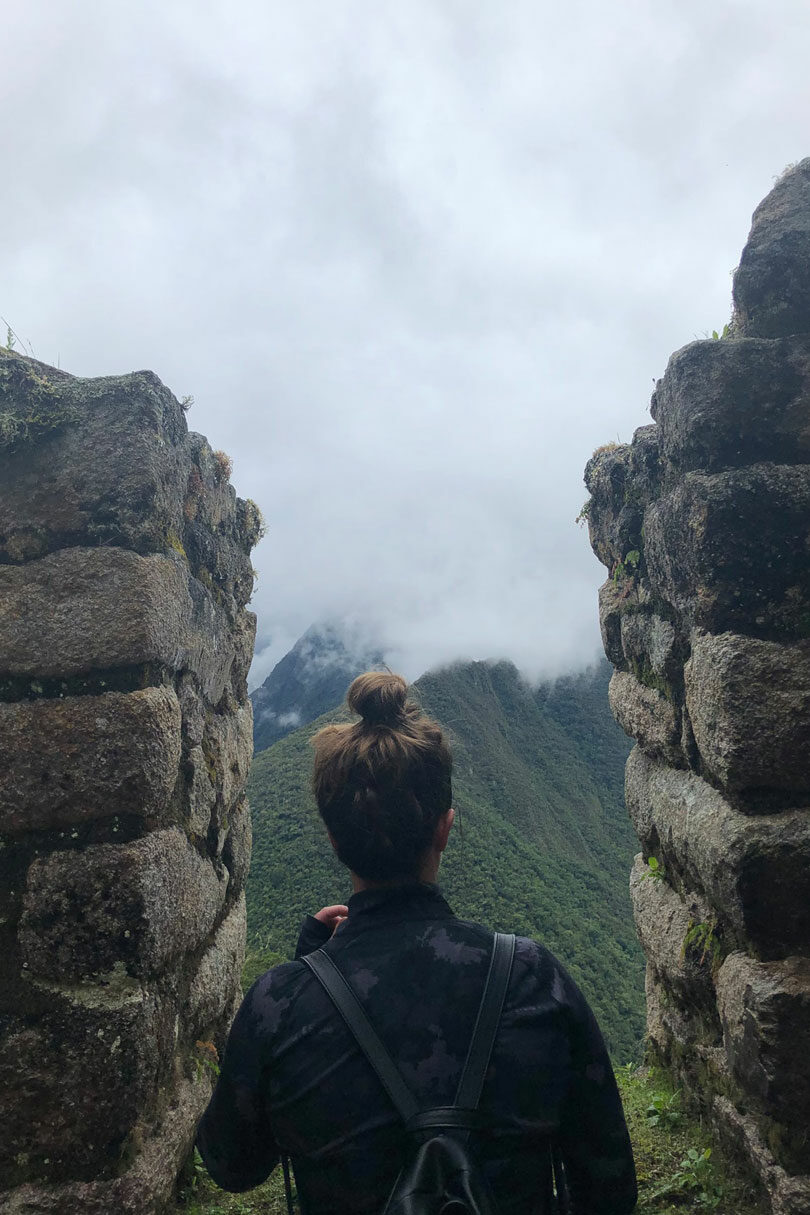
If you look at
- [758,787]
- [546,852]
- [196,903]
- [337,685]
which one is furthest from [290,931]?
[337,685]

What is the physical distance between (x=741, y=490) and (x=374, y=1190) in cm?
246

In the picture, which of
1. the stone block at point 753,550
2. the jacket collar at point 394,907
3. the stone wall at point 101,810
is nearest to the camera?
the jacket collar at point 394,907

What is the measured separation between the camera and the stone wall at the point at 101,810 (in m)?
2.28

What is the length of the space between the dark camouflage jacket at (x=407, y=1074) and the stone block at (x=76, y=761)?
1.16 metres

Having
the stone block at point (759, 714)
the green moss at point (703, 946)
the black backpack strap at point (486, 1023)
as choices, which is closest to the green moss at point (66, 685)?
the black backpack strap at point (486, 1023)

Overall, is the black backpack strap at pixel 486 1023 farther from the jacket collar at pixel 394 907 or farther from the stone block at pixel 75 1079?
the stone block at pixel 75 1079

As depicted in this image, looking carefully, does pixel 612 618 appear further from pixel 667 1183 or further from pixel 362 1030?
pixel 362 1030

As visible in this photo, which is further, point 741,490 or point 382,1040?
point 741,490

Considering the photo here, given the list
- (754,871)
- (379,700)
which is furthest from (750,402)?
(379,700)

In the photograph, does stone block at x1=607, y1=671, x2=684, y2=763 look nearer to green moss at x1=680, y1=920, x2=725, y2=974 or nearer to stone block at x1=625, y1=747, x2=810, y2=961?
stone block at x1=625, y1=747, x2=810, y2=961

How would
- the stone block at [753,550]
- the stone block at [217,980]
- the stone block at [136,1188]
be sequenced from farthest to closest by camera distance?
the stone block at [217,980], the stone block at [753,550], the stone block at [136,1188]

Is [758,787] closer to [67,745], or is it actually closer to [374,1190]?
[374,1190]

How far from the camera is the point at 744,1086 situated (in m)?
2.52

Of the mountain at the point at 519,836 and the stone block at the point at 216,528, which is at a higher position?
the stone block at the point at 216,528
